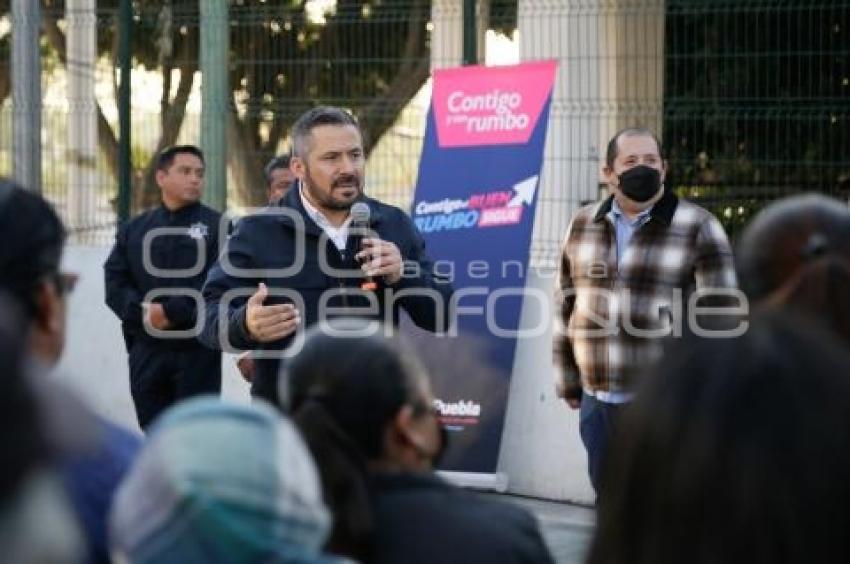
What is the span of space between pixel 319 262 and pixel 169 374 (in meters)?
3.76

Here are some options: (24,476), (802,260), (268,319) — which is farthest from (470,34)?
(24,476)

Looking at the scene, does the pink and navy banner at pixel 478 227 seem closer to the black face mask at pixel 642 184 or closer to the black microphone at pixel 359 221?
the black face mask at pixel 642 184

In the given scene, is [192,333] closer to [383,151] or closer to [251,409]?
[383,151]

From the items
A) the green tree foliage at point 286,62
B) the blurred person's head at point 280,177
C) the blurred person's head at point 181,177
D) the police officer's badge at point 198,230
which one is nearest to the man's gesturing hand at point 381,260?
the blurred person's head at point 280,177

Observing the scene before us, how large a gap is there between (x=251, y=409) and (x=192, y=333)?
804 cm

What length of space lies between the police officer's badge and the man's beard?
3.51 m

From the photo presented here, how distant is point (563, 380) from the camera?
855 centimetres

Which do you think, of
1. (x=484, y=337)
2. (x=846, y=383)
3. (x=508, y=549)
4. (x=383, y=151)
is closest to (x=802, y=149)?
(x=484, y=337)

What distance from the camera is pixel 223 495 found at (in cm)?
251

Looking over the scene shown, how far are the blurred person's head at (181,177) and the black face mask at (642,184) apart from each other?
3.27 meters

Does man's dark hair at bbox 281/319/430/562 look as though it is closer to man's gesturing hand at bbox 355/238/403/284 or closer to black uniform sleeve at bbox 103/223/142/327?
man's gesturing hand at bbox 355/238/403/284

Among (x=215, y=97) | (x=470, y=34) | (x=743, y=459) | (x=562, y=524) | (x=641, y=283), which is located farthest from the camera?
(x=215, y=97)

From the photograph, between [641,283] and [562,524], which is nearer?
[641,283]

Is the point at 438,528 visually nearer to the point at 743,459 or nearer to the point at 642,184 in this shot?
the point at 743,459
